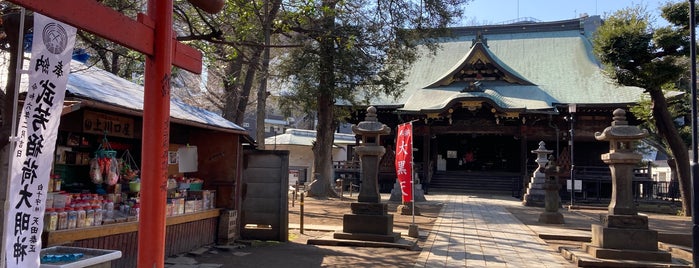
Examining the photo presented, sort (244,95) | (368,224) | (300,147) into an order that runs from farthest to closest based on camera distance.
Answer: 1. (300,147)
2. (244,95)
3. (368,224)

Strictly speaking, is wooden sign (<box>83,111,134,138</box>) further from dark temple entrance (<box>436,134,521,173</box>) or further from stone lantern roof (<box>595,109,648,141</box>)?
dark temple entrance (<box>436,134,521,173</box>)

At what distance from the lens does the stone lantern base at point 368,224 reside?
10055mm

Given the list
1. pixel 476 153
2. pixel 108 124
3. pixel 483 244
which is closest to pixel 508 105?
pixel 476 153

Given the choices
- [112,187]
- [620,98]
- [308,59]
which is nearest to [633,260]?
[112,187]

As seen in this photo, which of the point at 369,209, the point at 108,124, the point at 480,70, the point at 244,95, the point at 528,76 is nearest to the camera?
the point at 108,124

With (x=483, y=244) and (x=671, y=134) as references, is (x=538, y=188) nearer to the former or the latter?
(x=671, y=134)

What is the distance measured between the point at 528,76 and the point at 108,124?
25.7 meters

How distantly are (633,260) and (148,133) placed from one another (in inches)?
330

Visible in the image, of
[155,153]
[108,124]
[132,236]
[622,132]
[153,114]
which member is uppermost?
[622,132]

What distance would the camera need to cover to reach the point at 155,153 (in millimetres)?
3607

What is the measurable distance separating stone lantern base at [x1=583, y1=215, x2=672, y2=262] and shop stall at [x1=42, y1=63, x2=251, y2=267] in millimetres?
6725

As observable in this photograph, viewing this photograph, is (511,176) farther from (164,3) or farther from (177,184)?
(164,3)

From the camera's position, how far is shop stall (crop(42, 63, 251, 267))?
19.1ft

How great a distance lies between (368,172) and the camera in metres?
10.7
